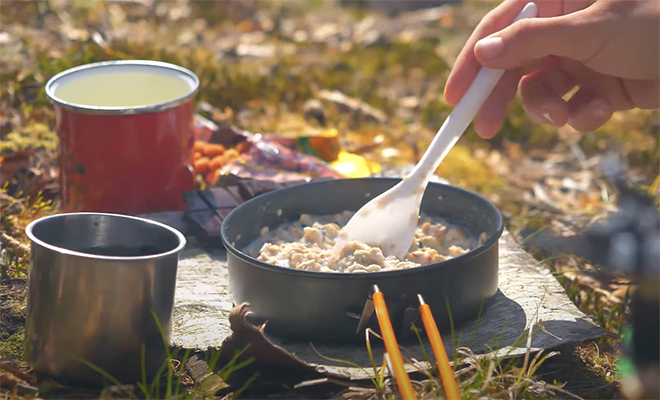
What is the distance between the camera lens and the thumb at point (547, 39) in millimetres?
2383

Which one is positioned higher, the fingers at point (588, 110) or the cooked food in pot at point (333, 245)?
the fingers at point (588, 110)

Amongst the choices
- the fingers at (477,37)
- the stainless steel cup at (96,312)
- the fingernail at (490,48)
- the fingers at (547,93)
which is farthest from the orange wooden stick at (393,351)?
the fingers at (547,93)

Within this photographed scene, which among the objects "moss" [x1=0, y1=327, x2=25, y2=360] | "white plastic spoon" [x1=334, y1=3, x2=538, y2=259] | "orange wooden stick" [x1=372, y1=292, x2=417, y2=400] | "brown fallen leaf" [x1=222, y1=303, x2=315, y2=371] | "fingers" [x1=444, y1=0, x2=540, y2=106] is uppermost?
"fingers" [x1=444, y1=0, x2=540, y2=106]

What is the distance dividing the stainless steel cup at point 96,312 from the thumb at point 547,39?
1.13 meters

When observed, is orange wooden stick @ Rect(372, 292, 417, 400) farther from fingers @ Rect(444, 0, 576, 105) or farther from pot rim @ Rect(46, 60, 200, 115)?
pot rim @ Rect(46, 60, 200, 115)

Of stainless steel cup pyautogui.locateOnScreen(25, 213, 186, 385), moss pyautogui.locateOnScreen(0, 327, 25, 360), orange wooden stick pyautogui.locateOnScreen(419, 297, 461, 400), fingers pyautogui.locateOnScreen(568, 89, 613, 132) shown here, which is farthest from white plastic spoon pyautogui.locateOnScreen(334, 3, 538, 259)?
moss pyautogui.locateOnScreen(0, 327, 25, 360)

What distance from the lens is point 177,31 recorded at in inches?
248

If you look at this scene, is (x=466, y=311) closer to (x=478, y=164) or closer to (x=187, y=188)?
(x=187, y=188)

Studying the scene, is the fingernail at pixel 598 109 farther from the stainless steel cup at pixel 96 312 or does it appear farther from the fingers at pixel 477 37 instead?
the stainless steel cup at pixel 96 312

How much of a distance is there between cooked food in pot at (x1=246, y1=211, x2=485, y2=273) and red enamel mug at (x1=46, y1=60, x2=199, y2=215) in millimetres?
674

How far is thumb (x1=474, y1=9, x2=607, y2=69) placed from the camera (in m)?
2.38

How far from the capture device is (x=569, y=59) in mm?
2977

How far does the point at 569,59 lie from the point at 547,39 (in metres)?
0.63

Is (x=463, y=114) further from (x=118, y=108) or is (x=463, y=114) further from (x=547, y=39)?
(x=118, y=108)
